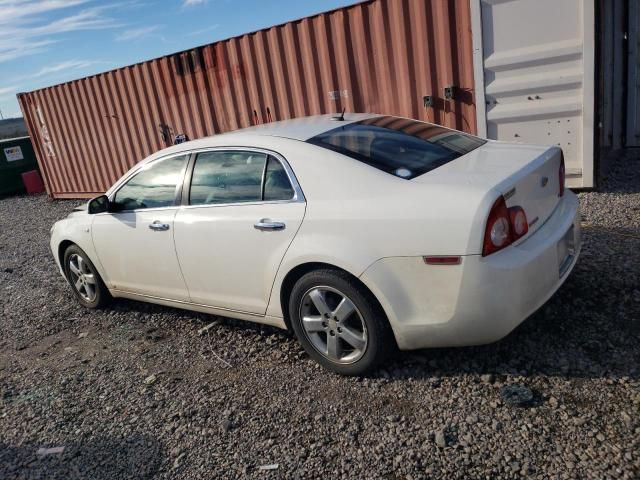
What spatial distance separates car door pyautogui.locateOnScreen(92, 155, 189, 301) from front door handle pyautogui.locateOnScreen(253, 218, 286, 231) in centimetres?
85

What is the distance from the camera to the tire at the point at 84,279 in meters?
4.85

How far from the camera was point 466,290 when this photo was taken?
2648 millimetres

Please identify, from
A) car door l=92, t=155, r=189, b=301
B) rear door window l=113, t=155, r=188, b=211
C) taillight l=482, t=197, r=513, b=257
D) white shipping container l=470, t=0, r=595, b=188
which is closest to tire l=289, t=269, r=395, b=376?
taillight l=482, t=197, r=513, b=257

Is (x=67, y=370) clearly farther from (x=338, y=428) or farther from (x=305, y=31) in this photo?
(x=305, y=31)

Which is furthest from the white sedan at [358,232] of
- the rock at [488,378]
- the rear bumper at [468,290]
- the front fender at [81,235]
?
the front fender at [81,235]

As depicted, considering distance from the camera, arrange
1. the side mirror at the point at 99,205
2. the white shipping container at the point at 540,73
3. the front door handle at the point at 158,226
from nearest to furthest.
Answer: the front door handle at the point at 158,226 → the side mirror at the point at 99,205 → the white shipping container at the point at 540,73

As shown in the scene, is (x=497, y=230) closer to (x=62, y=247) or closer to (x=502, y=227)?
(x=502, y=227)

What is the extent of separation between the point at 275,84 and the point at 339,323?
18.4 ft

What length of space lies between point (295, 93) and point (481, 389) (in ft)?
18.8

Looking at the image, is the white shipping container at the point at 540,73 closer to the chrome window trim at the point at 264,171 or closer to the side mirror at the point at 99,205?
the chrome window trim at the point at 264,171

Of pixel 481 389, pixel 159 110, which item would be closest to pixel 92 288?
pixel 481 389

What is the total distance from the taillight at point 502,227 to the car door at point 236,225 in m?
1.05

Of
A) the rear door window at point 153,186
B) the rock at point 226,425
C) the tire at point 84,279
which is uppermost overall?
the rear door window at point 153,186

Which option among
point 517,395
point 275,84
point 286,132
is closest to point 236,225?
point 286,132
